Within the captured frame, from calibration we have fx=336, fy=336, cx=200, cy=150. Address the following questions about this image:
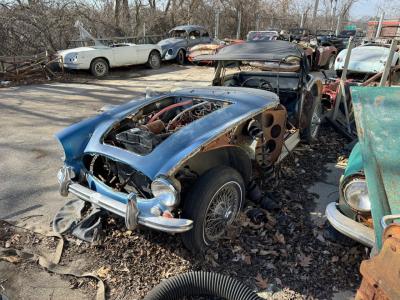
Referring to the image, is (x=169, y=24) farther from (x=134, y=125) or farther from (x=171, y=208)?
(x=171, y=208)

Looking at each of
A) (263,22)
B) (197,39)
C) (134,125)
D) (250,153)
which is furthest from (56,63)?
(263,22)

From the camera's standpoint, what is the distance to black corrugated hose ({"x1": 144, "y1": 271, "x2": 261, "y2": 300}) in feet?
7.93

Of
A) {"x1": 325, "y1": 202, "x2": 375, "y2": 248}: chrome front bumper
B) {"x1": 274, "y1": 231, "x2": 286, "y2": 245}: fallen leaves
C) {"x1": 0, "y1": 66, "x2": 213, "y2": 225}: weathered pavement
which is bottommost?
{"x1": 274, "y1": 231, "x2": 286, "y2": 245}: fallen leaves

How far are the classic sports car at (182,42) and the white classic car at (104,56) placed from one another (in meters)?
0.89

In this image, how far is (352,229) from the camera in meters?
2.35

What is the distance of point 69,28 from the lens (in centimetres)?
1420

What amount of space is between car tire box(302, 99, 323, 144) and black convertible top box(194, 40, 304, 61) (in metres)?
1.14

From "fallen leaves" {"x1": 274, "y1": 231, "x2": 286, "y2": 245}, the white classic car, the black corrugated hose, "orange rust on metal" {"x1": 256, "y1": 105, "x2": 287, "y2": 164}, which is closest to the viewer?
the black corrugated hose

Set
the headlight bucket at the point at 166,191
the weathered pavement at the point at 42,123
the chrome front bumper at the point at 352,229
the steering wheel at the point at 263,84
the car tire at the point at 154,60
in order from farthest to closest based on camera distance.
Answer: the car tire at the point at 154,60 → the steering wheel at the point at 263,84 → the weathered pavement at the point at 42,123 → the headlight bucket at the point at 166,191 → the chrome front bumper at the point at 352,229

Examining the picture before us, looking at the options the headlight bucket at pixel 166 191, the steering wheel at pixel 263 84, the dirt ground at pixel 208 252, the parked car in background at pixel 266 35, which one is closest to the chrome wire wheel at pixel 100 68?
the parked car in background at pixel 266 35

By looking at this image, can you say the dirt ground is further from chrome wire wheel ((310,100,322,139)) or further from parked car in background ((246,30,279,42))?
parked car in background ((246,30,279,42))

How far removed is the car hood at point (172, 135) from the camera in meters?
2.71

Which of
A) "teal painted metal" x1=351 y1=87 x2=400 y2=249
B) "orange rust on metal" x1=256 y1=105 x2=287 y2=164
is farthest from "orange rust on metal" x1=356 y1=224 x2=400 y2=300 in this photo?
"orange rust on metal" x1=256 y1=105 x2=287 y2=164

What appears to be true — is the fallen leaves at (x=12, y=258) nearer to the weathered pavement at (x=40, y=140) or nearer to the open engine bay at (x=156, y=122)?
A: the weathered pavement at (x=40, y=140)
